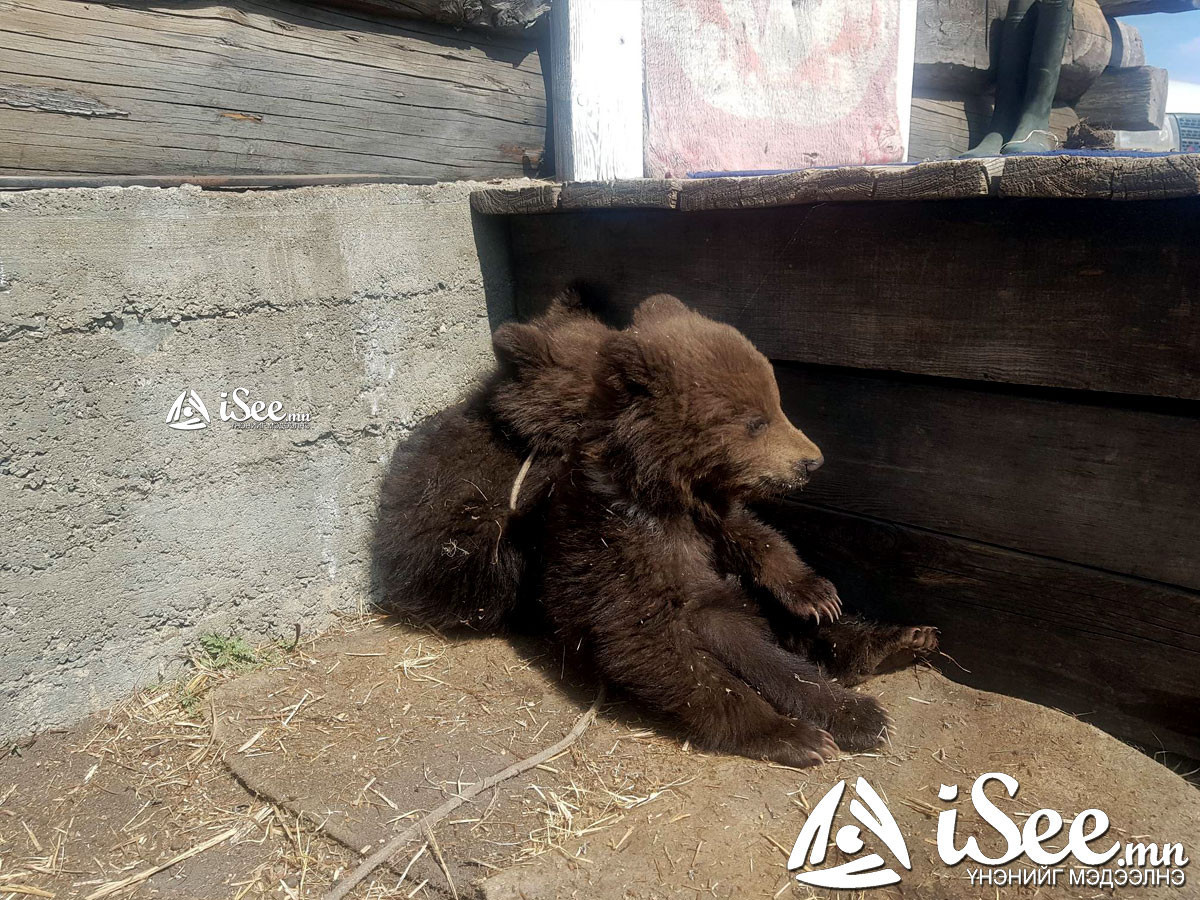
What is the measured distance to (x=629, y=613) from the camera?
9.78 feet

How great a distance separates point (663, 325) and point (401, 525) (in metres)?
1.40

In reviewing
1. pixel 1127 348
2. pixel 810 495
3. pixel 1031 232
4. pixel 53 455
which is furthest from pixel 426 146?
pixel 1127 348

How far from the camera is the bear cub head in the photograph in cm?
292

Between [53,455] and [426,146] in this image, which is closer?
[53,455]

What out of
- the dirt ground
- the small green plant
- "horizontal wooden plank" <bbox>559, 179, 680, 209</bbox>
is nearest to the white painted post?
"horizontal wooden plank" <bbox>559, 179, 680, 209</bbox>

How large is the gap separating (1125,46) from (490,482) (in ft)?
24.7

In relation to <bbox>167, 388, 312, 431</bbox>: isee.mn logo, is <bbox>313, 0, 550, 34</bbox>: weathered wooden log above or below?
above

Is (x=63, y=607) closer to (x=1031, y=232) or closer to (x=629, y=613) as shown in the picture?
(x=629, y=613)

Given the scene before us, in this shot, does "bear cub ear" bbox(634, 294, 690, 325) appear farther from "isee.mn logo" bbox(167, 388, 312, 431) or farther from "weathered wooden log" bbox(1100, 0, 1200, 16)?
"weathered wooden log" bbox(1100, 0, 1200, 16)

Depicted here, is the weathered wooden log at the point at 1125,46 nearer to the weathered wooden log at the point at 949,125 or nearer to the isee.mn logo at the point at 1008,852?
the weathered wooden log at the point at 949,125

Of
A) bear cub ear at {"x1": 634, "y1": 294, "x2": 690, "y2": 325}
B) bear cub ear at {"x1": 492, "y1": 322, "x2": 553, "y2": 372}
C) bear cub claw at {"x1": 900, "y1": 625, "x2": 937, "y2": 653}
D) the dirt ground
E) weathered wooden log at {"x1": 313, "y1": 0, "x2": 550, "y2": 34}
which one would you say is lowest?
the dirt ground

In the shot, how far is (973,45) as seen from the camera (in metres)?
6.71

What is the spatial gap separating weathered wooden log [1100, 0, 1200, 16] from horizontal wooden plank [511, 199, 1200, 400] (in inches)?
253

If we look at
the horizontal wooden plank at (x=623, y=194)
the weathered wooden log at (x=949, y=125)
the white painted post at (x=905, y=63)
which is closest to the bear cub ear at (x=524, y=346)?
Answer: the horizontal wooden plank at (x=623, y=194)
